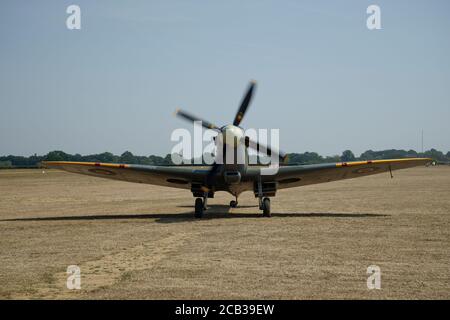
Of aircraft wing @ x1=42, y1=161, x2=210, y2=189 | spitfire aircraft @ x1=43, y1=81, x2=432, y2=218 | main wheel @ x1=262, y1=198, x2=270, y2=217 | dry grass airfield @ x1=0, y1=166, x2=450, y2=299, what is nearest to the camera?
dry grass airfield @ x1=0, y1=166, x2=450, y2=299

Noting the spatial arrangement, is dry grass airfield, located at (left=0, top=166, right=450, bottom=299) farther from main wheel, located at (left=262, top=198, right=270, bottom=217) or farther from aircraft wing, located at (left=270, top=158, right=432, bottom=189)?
aircraft wing, located at (left=270, top=158, right=432, bottom=189)

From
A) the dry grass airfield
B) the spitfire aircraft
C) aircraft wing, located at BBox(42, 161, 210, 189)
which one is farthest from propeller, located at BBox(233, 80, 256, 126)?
the dry grass airfield

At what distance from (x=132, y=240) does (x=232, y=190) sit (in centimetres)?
830

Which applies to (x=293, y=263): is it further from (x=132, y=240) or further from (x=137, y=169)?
(x=137, y=169)

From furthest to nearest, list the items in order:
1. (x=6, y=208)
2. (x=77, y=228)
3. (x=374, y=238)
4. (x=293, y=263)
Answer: (x=6, y=208) < (x=77, y=228) < (x=374, y=238) < (x=293, y=263)

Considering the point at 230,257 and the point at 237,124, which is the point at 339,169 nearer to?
the point at 237,124

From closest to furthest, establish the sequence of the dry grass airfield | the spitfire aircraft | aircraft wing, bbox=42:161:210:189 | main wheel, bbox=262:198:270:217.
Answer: the dry grass airfield
the spitfire aircraft
main wheel, bbox=262:198:270:217
aircraft wing, bbox=42:161:210:189

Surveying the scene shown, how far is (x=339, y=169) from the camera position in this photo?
66.6ft

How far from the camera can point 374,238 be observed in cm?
1276

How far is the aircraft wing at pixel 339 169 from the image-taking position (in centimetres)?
1967

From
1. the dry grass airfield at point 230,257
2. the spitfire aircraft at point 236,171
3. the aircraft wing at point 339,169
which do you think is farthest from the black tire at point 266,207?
the aircraft wing at point 339,169

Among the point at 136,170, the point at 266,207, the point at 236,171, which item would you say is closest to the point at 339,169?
the point at 266,207

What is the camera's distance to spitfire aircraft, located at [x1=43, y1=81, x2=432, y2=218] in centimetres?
1876
